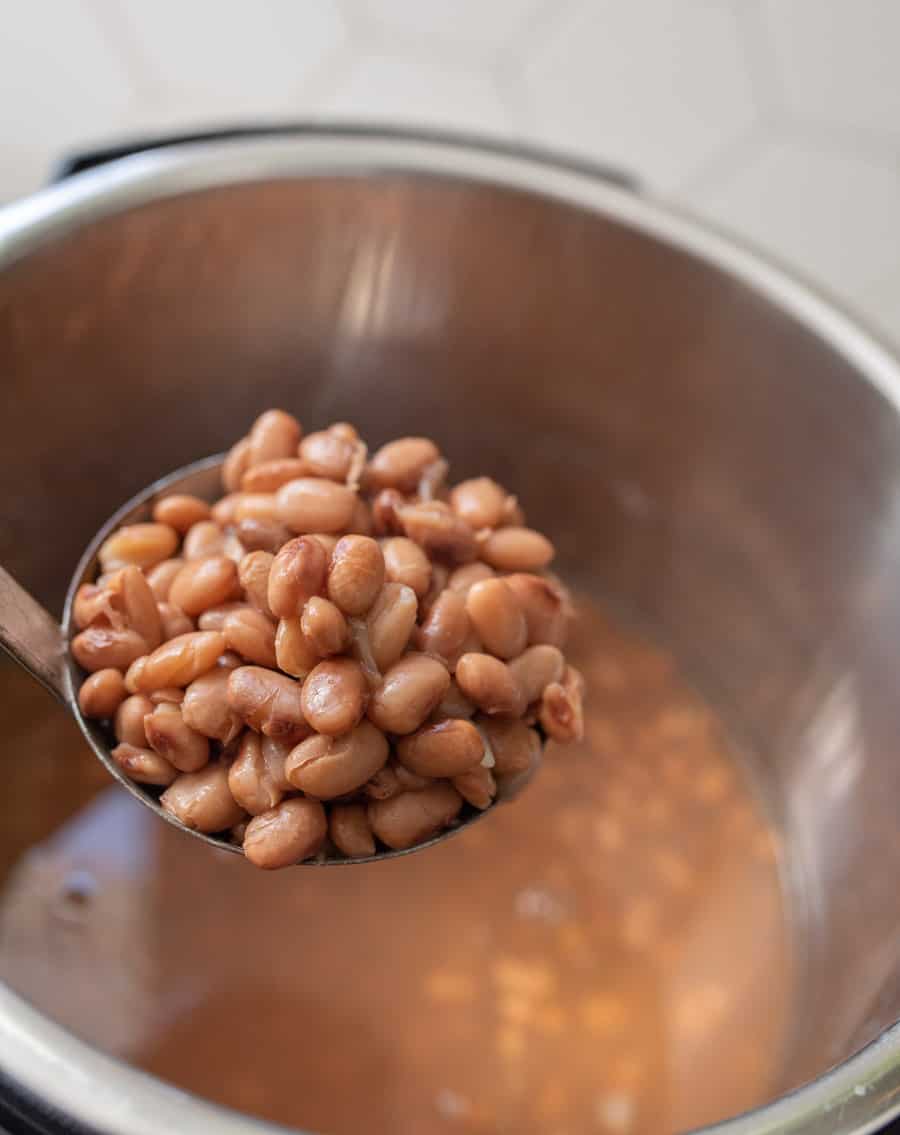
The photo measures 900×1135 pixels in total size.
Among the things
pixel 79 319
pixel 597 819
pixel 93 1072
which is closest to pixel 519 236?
pixel 79 319

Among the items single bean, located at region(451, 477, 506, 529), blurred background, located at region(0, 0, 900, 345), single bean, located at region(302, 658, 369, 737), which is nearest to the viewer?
single bean, located at region(302, 658, 369, 737)

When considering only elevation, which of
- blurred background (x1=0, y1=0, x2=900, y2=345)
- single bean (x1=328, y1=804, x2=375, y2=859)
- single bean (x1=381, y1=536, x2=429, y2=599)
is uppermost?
blurred background (x1=0, y1=0, x2=900, y2=345)

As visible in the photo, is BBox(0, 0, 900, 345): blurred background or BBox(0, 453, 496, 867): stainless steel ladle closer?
BBox(0, 453, 496, 867): stainless steel ladle

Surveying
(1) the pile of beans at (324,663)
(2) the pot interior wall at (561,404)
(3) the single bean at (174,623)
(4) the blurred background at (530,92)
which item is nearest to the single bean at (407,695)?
(1) the pile of beans at (324,663)

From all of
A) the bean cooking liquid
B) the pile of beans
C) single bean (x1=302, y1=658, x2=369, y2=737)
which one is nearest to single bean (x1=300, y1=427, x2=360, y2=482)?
the pile of beans

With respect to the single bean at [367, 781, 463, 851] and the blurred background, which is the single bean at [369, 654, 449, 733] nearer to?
the single bean at [367, 781, 463, 851]

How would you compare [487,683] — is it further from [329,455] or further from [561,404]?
[561,404]
